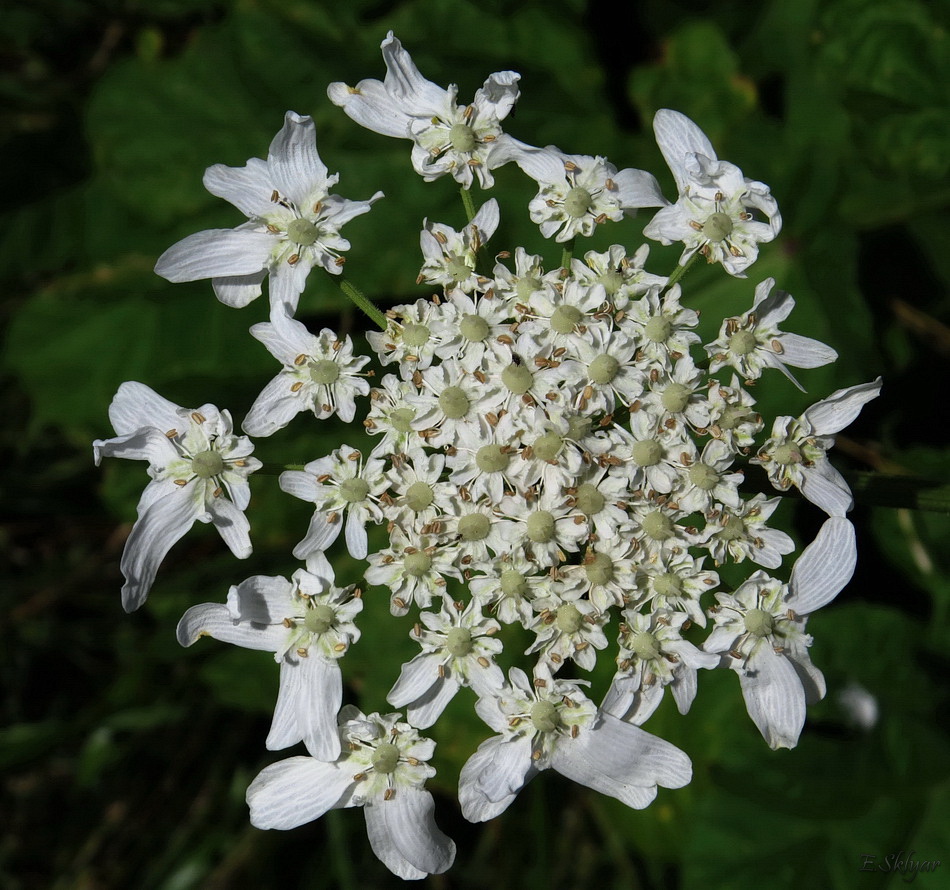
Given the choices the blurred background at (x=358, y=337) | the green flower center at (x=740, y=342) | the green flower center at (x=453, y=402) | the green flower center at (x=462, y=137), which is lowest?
the blurred background at (x=358, y=337)

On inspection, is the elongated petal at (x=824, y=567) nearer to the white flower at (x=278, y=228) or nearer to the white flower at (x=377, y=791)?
the white flower at (x=377, y=791)

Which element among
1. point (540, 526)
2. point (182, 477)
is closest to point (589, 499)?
point (540, 526)

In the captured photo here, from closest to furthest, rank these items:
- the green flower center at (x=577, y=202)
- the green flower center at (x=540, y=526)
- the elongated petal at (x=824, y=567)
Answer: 1. the green flower center at (x=540, y=526)
2. the elongated petal at (x=824, y=567)
3. the green flower center at (x=577, y=202)

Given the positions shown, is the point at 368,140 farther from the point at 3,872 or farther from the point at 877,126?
the point at 3,872

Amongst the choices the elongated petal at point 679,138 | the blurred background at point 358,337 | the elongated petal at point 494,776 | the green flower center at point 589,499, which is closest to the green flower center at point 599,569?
the green flower center at point 589,499

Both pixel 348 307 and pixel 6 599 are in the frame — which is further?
pixel 6 599

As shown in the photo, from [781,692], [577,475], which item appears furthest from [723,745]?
[577,475]
